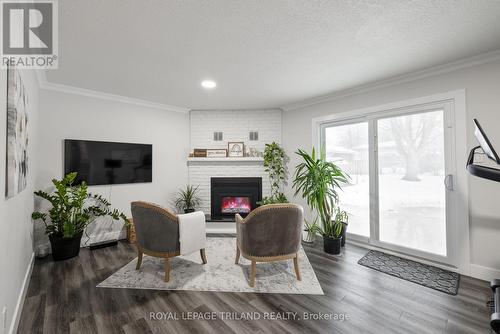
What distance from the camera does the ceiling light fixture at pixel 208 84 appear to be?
2.95 metres

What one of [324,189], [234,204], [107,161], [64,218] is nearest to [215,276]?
[324,189]

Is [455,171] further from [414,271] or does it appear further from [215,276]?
[215,276]

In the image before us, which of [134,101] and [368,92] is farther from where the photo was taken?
[134,101]

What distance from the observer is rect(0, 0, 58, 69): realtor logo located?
4.75ft

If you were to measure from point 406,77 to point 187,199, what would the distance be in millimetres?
4042

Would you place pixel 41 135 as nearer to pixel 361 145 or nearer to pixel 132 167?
pixel 132 167

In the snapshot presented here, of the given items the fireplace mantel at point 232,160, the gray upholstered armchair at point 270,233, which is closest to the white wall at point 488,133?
the gray upholstered armchair at point 270,233

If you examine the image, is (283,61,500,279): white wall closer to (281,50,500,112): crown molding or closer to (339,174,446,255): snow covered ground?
(281,50,500,112): crown molding

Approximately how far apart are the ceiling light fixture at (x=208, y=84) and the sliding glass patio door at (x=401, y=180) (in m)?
2.18

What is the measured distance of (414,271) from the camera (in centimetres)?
249

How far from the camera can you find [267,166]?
164 inches

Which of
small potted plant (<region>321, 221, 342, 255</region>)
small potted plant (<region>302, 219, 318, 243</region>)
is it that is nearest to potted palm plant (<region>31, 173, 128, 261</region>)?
small potted plant (<region>302, 219, 318, 243</region>)

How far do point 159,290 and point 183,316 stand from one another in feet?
1.64

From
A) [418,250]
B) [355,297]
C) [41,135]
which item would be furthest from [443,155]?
[41,135]
